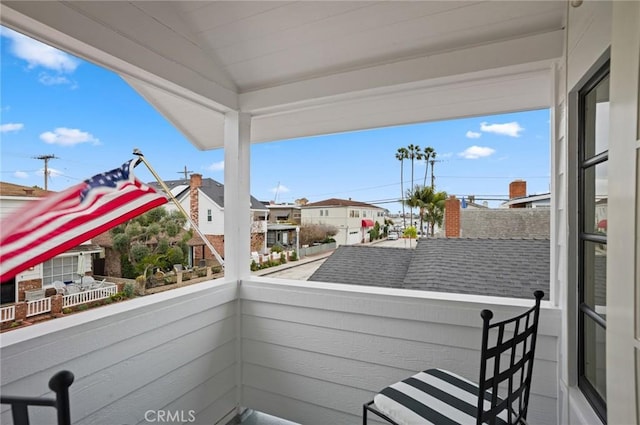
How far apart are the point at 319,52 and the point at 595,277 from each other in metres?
1.73

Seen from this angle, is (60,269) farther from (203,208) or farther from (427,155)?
(427,155)

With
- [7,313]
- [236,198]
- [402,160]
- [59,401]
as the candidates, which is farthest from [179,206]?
[59,401]

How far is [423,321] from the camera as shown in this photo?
1863 millimetres

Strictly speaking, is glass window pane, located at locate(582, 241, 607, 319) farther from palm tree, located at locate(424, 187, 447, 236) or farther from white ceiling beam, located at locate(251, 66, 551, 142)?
white ceiling beam, located at locate(251, 66, 551, 142)

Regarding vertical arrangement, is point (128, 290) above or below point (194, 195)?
below

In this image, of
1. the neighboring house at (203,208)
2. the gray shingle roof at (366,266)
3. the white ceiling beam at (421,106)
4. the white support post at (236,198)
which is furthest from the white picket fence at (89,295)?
the white ceiling beam at (421,106)

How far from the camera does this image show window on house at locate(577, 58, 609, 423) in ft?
3.96

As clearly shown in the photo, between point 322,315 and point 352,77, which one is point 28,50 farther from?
point 322,315

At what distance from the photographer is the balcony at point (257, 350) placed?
1456mm

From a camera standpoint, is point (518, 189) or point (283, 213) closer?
point (518, 189)

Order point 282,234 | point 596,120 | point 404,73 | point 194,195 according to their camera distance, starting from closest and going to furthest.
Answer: point 596,120 → point 404,73 → point 194,195 → point 282,234

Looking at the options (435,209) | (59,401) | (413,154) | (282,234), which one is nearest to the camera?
(59,401)

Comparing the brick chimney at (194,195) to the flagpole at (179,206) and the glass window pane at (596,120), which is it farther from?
the glass window pane at (596,120)

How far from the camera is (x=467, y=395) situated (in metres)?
1.42
